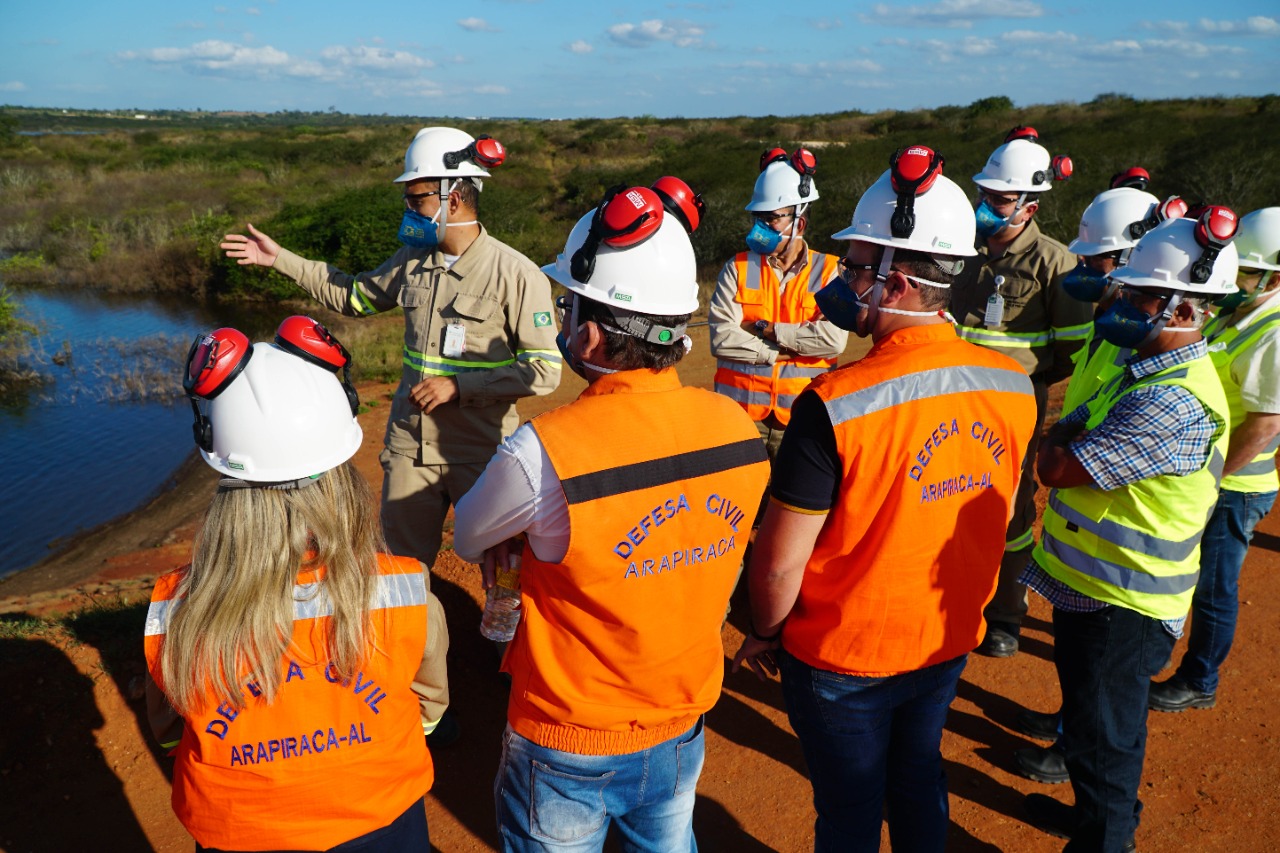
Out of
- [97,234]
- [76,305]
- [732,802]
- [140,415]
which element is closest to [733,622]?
[732,802]

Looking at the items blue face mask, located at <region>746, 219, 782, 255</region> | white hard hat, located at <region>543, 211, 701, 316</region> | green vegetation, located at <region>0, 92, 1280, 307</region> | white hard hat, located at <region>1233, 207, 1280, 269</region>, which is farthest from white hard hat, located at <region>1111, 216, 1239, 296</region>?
green vegetation, located at <region>0, 92, 1280, 307</region>

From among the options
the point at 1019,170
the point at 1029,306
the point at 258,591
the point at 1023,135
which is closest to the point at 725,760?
the point at 258,591

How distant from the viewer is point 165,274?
68.0ft

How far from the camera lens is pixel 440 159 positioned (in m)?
3.66

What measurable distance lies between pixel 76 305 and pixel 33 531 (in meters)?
13.1

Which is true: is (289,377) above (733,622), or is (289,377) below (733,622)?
above

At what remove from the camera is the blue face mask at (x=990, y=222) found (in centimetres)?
412

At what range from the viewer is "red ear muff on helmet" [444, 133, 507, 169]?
3.63m

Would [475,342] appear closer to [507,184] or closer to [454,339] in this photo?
[454,339]

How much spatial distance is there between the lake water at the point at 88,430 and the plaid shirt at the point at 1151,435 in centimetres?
884

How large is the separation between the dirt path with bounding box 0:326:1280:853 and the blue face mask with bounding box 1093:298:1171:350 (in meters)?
2.01

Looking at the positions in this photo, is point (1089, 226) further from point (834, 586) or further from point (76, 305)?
point (76, 305)

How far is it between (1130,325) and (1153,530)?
2.17ft

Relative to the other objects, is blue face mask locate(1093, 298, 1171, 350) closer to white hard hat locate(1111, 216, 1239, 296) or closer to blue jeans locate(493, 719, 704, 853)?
white hard hat locate(1111, 216, 1239, 296)
